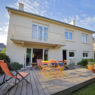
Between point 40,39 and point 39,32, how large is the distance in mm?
948

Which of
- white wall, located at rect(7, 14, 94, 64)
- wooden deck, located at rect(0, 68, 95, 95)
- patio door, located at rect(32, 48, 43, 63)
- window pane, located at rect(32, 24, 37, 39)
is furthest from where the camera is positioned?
window pane, located at rect(32, 24, 37, 39)

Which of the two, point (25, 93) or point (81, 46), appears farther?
point (81, 46)

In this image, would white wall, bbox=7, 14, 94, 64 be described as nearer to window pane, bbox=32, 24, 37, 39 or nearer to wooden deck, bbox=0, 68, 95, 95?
window pane, bbox=32, 24, 37, 39

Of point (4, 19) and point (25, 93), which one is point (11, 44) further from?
point (25, 93)

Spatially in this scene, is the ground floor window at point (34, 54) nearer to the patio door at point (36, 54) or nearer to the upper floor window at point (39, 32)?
the patio door at point (36, 54)

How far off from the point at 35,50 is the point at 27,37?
1861 millimetres

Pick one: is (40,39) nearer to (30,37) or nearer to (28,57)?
(30,37)

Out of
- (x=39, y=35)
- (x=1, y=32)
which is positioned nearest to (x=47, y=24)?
(x=39, y=35)

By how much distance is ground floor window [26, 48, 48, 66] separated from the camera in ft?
25.0

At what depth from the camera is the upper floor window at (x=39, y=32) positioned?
818 centimetres

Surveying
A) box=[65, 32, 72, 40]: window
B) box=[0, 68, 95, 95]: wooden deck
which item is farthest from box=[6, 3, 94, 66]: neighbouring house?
box=[0, 68, 95, 95]: wooden deck

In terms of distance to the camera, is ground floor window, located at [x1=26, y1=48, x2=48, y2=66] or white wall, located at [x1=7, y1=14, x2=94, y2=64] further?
ground floor window, located at [x1=26, y1=48, x2=48, y2=66]

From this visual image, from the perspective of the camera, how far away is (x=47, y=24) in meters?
8.82

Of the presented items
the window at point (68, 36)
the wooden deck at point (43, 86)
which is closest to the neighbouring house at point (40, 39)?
the window at point (68, 36)
